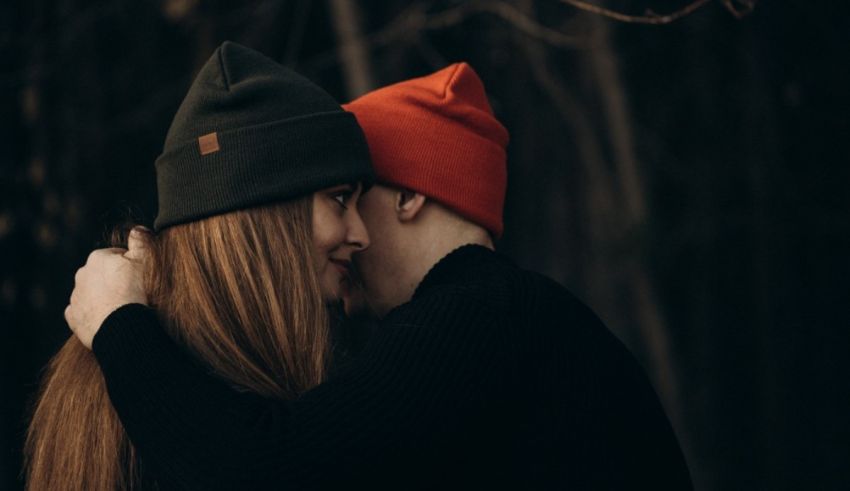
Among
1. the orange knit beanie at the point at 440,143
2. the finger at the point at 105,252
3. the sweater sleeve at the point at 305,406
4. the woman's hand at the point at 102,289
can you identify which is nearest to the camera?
the sweater sleeve at the point at 305,406

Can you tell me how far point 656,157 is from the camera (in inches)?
221

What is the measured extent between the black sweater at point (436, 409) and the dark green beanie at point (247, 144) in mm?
251

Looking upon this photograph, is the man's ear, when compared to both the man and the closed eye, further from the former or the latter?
the closed eye

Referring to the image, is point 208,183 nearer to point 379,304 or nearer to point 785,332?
point 379,304

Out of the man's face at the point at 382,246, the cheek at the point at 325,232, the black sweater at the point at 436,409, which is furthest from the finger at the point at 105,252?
the man's face at the point at 382,246

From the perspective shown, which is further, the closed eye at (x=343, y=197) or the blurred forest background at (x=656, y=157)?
the blurred forest background at (x=656, y=157)

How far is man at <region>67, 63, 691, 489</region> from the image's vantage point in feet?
4.95

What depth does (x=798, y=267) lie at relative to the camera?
5164 mm

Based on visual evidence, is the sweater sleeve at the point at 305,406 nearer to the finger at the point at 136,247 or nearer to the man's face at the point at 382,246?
the finger at the point at 136,247

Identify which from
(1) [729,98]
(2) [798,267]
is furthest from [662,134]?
(2) [798,267]

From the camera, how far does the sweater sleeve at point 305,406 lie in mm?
1496

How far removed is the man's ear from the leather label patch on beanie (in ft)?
1.60

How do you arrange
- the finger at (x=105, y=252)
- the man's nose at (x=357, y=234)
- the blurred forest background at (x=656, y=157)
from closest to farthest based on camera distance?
the finger at (x=105, y=252) < the man's nose at (x=357, y=234) < the blurred forest background at (x=656, y=157)

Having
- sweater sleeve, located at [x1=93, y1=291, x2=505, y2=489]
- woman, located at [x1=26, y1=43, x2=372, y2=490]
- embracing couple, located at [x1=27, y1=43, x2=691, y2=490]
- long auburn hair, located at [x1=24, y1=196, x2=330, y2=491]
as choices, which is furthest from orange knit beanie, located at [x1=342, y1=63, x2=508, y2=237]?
sweater sleeve, located at [x1=93, y1=291, x2=505, y2=489]
